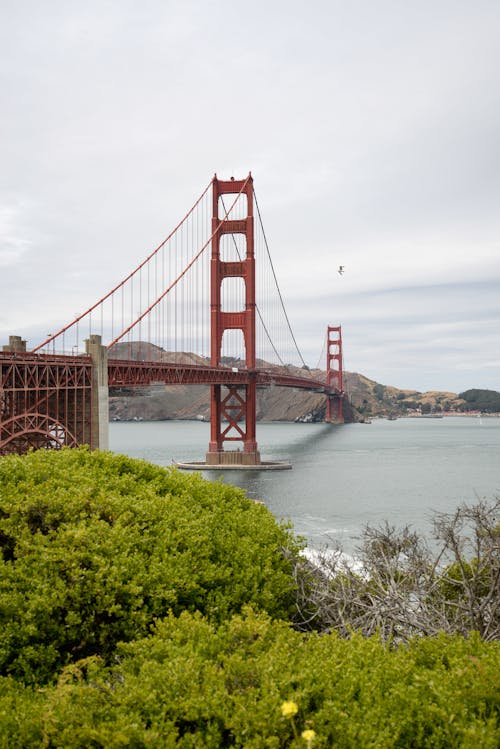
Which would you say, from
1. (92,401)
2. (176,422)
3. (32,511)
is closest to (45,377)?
(92,401)

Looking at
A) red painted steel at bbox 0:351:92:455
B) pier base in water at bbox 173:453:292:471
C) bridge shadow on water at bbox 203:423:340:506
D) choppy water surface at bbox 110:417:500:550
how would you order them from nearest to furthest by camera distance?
red painted steel at bbox 0:351:92:455 < choppy water surface at bbox 110:417:500:550 < bridge shadow on water at bbox 203:423:340:506 < pier base in water at bbox 173:453:292:471

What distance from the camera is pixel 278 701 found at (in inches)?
185

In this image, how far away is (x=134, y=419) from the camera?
536 feet

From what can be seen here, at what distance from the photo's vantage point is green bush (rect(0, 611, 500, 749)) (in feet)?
14.8

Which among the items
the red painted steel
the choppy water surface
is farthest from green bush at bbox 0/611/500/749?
the red painted steel

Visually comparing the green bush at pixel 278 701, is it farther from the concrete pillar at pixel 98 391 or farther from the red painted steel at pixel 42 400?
the concrete pillar at pixel 98 391

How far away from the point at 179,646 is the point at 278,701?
1.39m

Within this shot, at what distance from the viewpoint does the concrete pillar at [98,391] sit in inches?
1329

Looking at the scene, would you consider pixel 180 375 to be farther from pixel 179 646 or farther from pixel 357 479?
pixel 179 646

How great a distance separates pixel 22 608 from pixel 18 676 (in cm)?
59

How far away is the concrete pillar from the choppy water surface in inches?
396

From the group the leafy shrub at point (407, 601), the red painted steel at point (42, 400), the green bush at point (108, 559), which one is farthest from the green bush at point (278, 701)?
the red painted steel at point (42, 400)

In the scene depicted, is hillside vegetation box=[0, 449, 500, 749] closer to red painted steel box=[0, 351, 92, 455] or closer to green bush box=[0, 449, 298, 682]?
green bush box=[0, 449, 298, 682]

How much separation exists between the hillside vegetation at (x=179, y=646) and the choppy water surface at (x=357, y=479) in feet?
20.6
